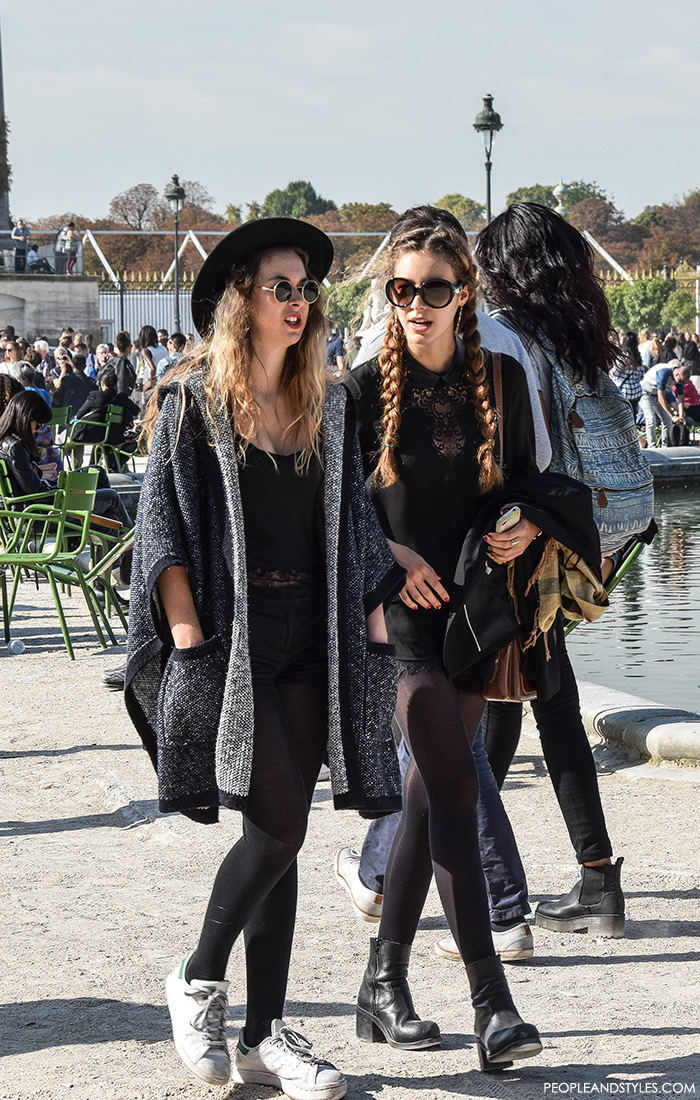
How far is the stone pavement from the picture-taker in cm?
285

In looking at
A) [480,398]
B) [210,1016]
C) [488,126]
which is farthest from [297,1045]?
[488,126]

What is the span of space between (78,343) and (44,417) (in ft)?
51.6

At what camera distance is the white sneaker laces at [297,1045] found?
2744mm

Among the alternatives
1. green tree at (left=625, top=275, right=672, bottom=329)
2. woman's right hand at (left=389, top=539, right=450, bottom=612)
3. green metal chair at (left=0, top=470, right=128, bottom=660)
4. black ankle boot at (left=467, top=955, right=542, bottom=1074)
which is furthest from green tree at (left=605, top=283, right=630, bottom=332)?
black ankle boot at (left=467, top=955, right=542, bottom=1074)

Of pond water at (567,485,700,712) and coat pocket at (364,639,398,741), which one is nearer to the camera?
coat pocket at (364,639,398,741)

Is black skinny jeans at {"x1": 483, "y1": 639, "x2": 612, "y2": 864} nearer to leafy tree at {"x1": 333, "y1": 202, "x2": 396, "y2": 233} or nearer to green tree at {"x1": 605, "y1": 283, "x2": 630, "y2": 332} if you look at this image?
green tree at {"x1": 605, "y1": 283, "x2": 630, "y2": 332}

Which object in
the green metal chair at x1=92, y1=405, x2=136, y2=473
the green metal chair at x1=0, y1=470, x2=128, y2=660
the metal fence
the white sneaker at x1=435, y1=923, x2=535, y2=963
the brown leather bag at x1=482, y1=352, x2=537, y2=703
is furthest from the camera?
the metal fence

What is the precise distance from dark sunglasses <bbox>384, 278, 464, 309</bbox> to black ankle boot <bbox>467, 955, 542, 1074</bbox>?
1305 mm

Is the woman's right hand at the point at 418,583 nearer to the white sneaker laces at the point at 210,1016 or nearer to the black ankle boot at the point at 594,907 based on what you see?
the white sneaker laces at the point at 210,1016

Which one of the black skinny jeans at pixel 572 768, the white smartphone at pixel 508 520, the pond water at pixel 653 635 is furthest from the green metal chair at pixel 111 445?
the white smartphone at pixel 508 520

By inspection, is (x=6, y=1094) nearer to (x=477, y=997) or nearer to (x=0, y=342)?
(x=477, y=997)

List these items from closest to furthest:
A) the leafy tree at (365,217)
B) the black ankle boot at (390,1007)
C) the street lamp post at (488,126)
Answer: the black ankle boot at (390,1007)
the street lamp post at (488,126)
the leafy tree at (365,217)

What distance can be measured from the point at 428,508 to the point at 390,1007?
40.0 inches

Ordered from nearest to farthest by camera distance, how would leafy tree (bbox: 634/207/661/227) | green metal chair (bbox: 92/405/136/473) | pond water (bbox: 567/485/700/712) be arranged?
pond water (bbox: 567/485/700/712) → green metal chair (bbox: 92/405/136/473) → leafy tree (bbox: 634/207/661/227)
